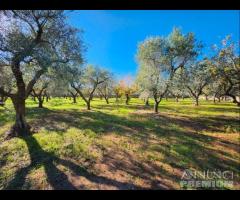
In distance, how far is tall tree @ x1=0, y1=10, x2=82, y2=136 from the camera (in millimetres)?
13906

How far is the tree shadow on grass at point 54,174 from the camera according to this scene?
8773mm

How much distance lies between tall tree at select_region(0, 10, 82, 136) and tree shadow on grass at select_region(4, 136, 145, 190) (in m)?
5.36

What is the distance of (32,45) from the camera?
1423cm

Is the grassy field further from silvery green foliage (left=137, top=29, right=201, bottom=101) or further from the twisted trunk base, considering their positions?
silvery green foliage (left=137, top=29, right=201, bottom=101)

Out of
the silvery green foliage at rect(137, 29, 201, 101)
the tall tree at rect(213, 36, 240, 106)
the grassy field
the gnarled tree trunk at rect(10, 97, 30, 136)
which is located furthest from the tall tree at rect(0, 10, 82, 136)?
the silvery green foliage at rect(137, 29, 201, 101)

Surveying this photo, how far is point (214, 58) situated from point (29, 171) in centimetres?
1668

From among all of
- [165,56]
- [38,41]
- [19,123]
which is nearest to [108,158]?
[19,123]

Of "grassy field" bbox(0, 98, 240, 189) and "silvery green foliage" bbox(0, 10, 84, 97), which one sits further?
"silvery green foliage" bbox(0, 10, 84, 97)

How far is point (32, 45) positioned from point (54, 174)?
8.88 meters

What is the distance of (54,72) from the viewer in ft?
54.4

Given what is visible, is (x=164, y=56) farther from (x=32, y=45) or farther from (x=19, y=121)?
(x=19, y=121)

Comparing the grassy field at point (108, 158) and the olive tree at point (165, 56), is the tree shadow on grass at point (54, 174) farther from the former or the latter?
the olive tree at point (165, 56)

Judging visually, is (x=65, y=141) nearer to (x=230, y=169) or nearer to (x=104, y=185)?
(x=104, y=185)

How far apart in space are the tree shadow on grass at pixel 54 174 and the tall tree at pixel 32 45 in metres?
5.36
